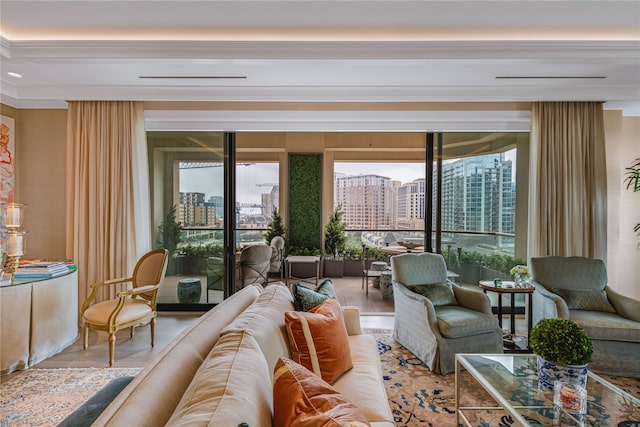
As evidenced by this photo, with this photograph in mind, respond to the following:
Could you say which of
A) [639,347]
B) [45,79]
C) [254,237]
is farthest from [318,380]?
[254,237]

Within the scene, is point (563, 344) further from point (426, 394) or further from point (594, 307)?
point (594, 307)

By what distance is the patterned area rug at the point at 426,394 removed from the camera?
2100 millimetres

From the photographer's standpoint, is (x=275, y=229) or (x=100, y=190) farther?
(x=275, y=229)

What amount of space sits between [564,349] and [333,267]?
5.46 m

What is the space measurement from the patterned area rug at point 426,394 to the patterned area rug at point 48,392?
2163 millimetres

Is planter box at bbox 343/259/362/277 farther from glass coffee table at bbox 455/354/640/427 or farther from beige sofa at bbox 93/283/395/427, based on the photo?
beige sofa at bbox 93/283/395/427

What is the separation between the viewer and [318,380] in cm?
113

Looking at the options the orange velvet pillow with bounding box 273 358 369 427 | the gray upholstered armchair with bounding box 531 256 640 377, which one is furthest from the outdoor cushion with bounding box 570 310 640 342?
the orange velvet pillow with bounding box 273 358 369 427

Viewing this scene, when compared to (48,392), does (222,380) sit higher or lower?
higher

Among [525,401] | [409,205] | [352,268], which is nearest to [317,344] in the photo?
[525,401]

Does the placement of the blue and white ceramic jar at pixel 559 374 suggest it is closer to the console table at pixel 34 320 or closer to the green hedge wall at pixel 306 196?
the console table at pixel 34 320

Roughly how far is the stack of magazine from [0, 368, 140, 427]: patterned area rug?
0.80m

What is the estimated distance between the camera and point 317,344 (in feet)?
5.45

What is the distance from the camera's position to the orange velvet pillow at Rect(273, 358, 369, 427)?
36.3 inches
